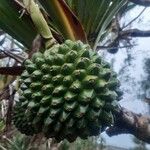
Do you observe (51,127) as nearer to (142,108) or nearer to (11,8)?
(11,8)

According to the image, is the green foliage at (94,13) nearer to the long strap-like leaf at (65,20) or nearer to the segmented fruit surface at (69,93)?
the long strap-like leaf at (65,20)

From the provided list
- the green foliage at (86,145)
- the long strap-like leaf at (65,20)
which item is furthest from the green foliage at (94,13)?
the green foliage at (86,145)

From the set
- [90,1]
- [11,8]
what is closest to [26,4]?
[11,8]

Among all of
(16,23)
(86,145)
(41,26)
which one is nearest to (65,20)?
(41,26)

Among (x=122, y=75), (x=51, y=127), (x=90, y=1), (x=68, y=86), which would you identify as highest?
(x=122, y=75)

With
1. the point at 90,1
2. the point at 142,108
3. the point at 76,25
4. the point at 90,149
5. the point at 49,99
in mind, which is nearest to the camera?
the point at 49,99
